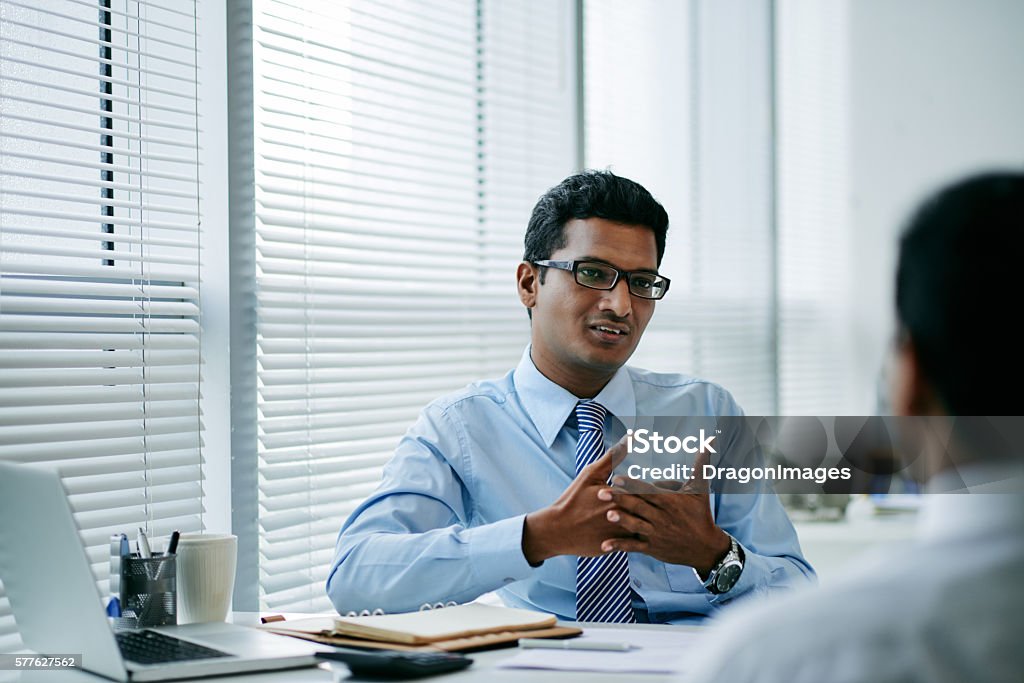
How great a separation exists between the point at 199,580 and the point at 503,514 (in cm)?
67

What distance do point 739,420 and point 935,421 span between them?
162 cm

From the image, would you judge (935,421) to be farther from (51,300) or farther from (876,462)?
(876,462)

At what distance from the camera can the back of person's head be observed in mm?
2236

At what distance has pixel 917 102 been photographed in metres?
4.66

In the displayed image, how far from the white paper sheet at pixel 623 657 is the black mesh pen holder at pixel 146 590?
0.60m

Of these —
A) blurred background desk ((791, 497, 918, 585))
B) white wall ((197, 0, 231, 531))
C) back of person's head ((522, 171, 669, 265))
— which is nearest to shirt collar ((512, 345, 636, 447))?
back of person's head ((522, 171, 669, 265))

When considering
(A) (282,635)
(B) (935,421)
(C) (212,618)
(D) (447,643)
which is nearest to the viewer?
(B) (935,421)

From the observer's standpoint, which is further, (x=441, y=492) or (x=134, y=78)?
(x=134, y=78)

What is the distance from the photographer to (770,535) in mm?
2100

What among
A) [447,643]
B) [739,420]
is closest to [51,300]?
[447,643]

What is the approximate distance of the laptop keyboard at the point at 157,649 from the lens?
1346mm

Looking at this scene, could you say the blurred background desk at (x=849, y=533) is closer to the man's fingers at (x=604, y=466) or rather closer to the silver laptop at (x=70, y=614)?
the man's fingers at (x=604, y=466)

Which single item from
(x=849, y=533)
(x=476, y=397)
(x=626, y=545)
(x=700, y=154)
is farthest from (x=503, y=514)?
(x=700, y=154)

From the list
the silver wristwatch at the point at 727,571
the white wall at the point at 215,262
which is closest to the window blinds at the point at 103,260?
the white wall at the point at 215,262
